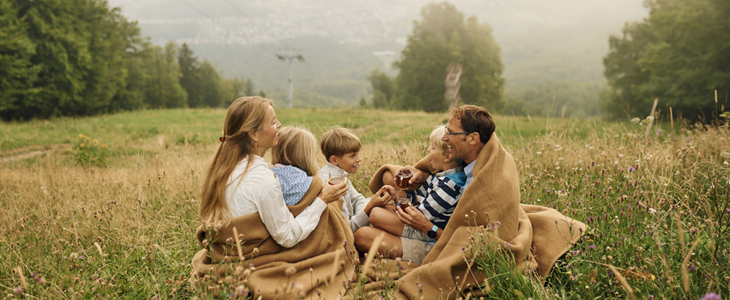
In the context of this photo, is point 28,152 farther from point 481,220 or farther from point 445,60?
point 445,60

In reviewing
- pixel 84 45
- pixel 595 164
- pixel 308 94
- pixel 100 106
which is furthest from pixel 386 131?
pixel 308 94

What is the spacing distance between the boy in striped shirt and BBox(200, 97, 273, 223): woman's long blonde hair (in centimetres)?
145

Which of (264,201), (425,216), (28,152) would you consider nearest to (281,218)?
(264,201)

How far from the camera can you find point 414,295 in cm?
283

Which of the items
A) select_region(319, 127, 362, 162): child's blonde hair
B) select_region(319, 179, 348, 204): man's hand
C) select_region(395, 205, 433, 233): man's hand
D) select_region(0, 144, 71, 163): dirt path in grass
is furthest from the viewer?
select_region(0, 144, 71, 163): dirt path in grass

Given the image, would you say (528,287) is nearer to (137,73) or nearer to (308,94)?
(137,73)

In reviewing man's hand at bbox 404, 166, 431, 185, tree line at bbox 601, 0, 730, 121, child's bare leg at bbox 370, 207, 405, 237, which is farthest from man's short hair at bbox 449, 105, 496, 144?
tree line at bbox 601, 0, 730, 121

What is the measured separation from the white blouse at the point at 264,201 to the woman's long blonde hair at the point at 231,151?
0.05 m

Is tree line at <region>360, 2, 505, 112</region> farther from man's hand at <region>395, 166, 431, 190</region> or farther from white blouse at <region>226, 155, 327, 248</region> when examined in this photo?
white blouse at <region>226, 155, 327, 248</region>

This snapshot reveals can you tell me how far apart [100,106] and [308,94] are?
5167 inches

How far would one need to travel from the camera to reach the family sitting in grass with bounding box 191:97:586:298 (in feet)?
9.20

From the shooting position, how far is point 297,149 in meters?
3.40

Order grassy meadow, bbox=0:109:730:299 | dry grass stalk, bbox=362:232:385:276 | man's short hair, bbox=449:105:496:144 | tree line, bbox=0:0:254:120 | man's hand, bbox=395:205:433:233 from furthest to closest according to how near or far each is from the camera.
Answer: tree line, bbox=0:0:254:120 → man's hand, bbox=395:205:433:233 → man's short hair, bbox=449:105:496:144 → grassy meadow, bbox=0:109:730:299 → dry grass stalk, bbox=362:232:385:276

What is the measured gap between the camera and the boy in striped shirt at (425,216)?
134 inches
